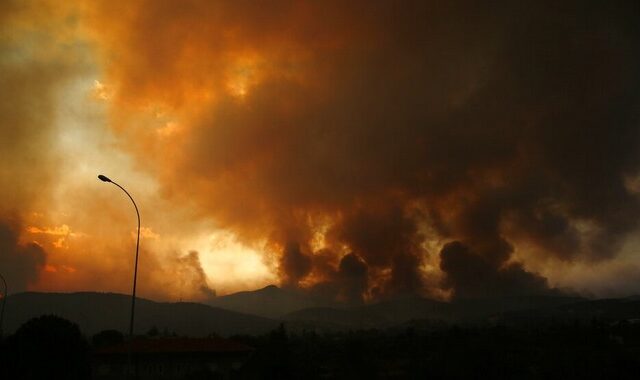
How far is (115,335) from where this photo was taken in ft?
323

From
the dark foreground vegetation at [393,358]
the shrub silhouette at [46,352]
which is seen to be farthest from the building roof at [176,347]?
the shrub silhouette at [46,352]

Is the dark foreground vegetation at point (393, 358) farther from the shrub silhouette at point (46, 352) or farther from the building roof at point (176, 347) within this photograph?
the building roof at point (176, 347)

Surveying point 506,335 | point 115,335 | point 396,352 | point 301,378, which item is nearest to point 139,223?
point 301,378

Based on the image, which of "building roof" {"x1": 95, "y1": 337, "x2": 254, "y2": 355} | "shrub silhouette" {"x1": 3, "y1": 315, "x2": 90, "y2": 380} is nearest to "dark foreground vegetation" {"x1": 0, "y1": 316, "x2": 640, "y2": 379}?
"shrub silhouette" {"x1": 3, "y1": 315, "x2": 90, "y2": 380}

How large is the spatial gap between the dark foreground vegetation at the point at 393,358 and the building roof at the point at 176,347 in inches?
115

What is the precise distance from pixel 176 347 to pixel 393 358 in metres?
51.5

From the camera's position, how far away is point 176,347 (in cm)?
6906

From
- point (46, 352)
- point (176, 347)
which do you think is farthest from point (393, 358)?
point (46, 352)

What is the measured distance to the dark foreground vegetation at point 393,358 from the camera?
49.5 meters

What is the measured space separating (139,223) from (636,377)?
63550 mm

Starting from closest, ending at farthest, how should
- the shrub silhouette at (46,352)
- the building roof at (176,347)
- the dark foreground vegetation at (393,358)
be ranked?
the shrub silhouette at (46,352) < the dark foreground vegetation at (393,358) < the building roof at (176,347)

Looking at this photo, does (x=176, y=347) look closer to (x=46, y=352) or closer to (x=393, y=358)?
(x=46, y=352)

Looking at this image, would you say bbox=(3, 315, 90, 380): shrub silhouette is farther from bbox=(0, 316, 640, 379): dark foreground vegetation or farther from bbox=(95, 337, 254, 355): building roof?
bbox=(95, 337, 254, 355): building roof

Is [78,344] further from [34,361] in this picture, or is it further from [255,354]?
[255,354]
